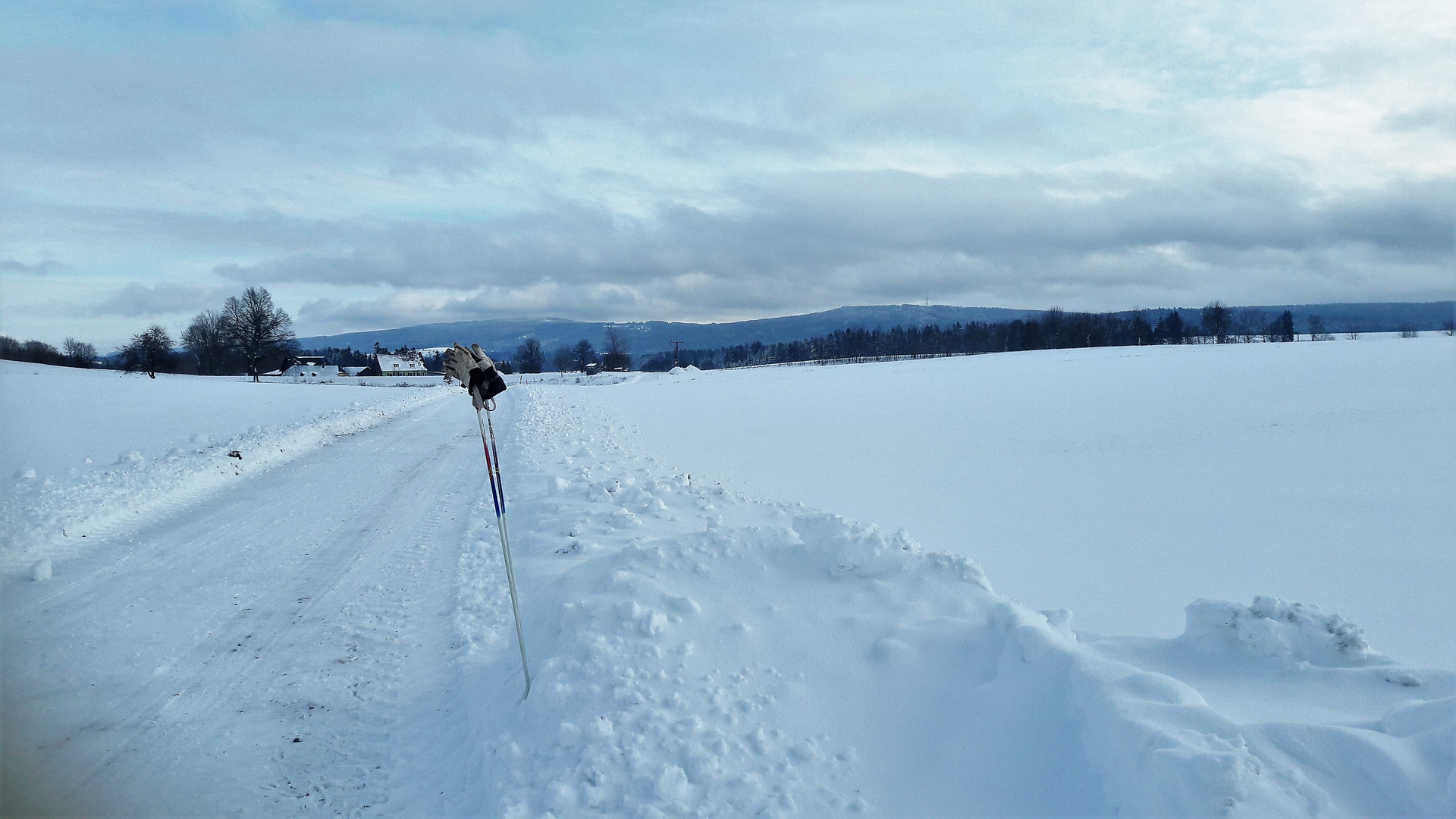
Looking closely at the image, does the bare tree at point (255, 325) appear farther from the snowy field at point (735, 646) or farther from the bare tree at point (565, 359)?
the snowy field at point (735, 646)

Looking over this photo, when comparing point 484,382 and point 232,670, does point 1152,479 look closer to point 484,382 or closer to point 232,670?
point 484,382

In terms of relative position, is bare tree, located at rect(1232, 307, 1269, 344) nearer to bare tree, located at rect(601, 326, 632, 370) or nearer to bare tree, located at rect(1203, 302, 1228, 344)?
bare tree, located at rect(1203, 302, 1228, 344)

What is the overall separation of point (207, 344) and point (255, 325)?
1813 centimetres

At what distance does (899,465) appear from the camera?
14750 mm

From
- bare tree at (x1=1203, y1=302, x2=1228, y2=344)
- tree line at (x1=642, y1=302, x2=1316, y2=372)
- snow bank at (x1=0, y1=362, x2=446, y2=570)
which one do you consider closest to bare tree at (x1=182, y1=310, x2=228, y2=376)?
snow bank at (x1=0, y1=362, x2=446, y2=570)

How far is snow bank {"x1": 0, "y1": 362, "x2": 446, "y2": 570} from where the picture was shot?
9.05 m

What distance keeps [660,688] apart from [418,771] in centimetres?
159

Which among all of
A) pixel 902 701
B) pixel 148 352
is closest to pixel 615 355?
pixel 148 352

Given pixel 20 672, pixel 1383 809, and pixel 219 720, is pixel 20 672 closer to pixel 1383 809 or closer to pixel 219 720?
pixel 219 720

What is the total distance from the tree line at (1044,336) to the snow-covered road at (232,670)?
90.7m

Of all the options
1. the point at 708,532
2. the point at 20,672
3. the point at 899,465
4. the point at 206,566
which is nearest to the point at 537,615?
the point at 708,532

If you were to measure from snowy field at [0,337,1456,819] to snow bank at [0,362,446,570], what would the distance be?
16 centimetres

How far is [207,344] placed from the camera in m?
81.5

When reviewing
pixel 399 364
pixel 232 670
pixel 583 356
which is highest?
pixel 399 364
